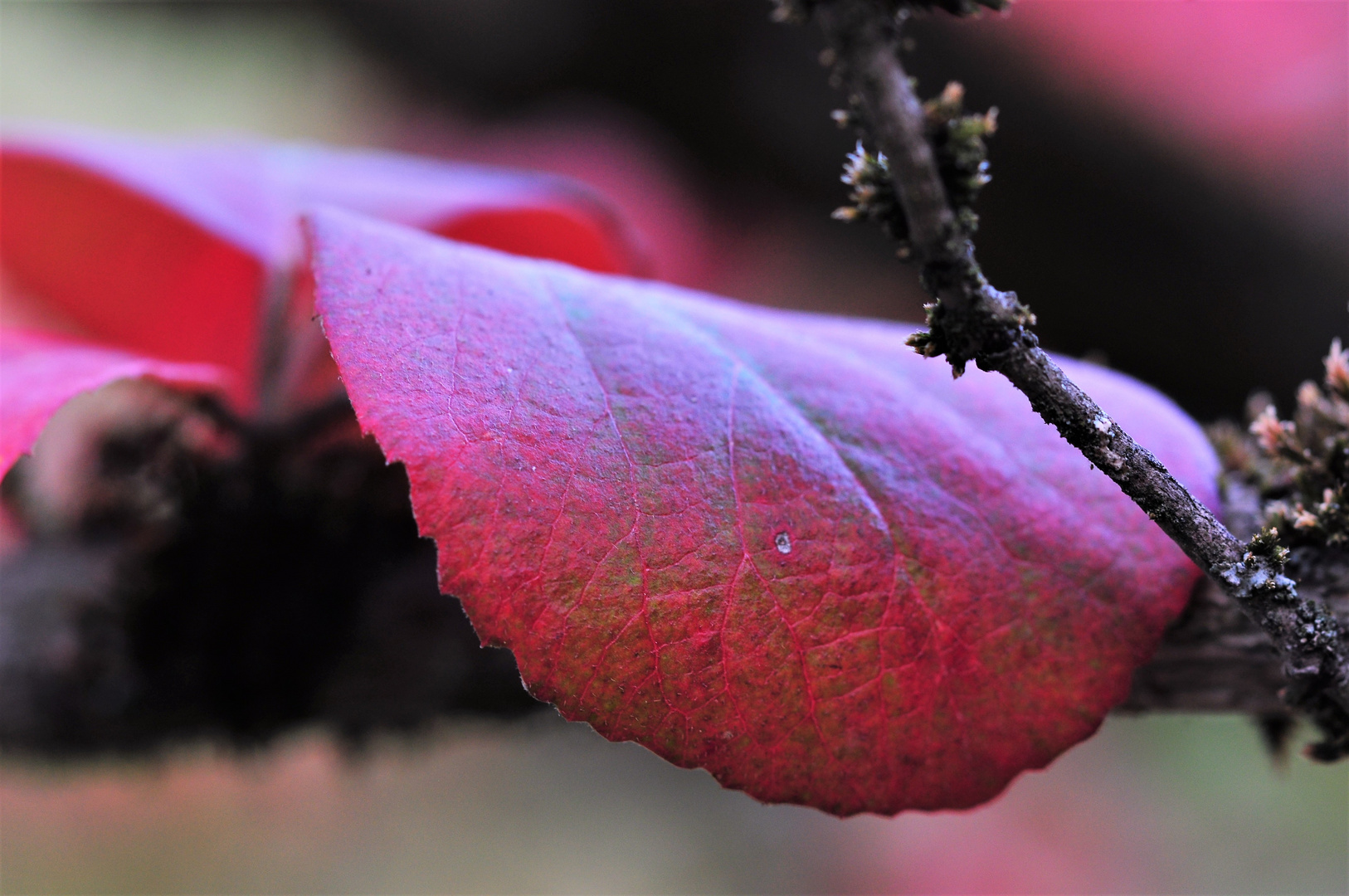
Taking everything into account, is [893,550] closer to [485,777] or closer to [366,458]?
[366,458]

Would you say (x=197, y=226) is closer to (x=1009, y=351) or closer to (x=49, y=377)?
(x=49, y=377)

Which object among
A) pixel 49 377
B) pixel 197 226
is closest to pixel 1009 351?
pixel 49 377

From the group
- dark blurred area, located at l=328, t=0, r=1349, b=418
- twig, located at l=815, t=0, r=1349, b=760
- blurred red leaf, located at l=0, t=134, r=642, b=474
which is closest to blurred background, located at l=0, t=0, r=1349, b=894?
dark blurred area, located at l=328, t=0, r=1349, b=418

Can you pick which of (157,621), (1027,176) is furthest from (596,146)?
(157,621)

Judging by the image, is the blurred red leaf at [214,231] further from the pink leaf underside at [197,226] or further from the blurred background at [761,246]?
the blurred background at [761,246]

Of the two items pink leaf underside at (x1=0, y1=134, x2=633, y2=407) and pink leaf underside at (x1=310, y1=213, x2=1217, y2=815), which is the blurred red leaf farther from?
pink leaf underside at (x1=310, y1=213, x2=1217, y2=815)

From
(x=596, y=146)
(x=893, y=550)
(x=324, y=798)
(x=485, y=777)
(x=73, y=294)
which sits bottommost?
(x=324, y=798)

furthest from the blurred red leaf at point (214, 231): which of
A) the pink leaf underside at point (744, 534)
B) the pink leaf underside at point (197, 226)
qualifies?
the pink leaf underside at point (744, 534)
